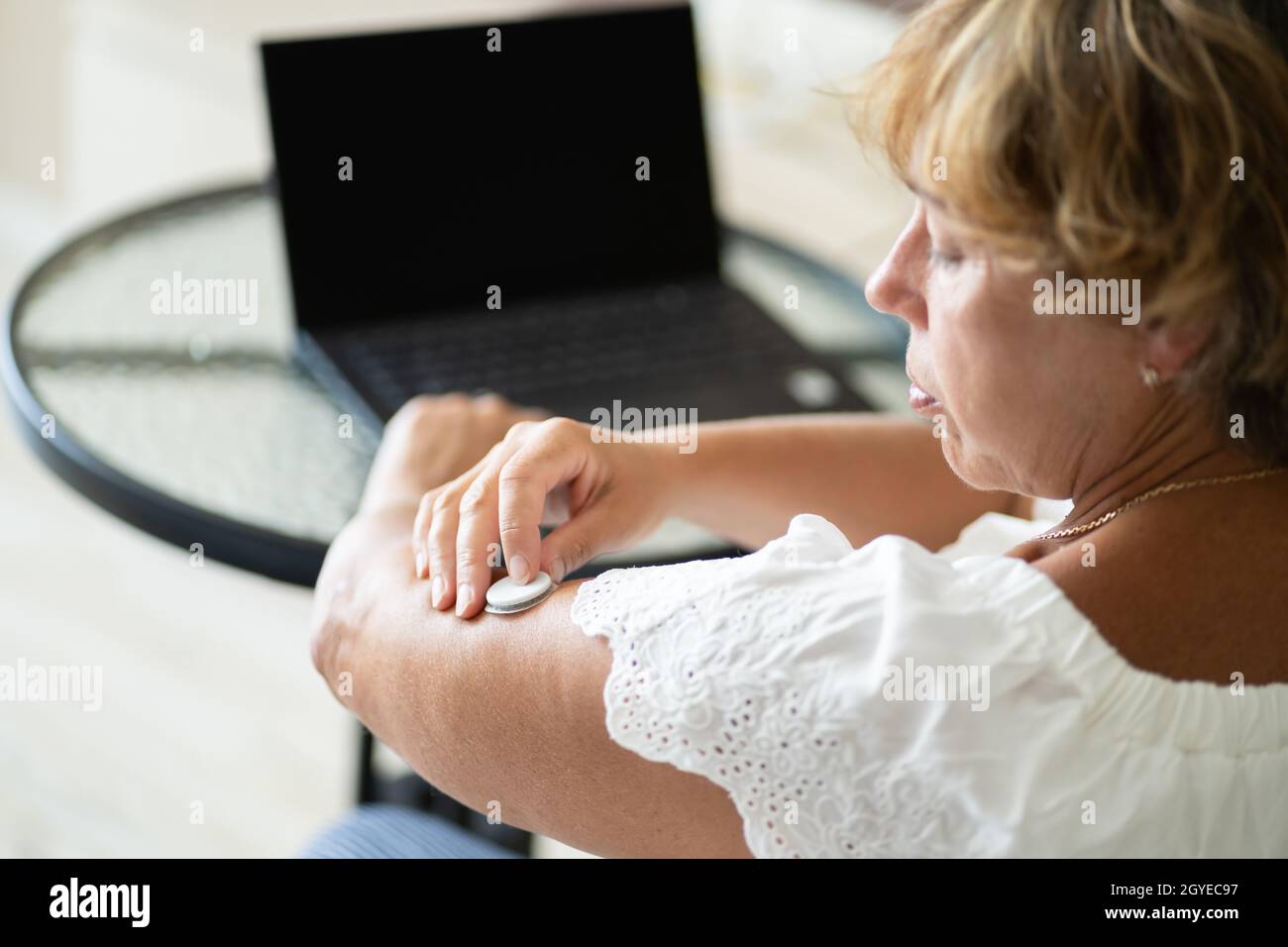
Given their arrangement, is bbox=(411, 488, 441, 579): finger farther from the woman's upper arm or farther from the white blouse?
the white blouse

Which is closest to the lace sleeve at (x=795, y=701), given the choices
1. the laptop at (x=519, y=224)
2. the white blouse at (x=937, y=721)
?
the white blouse at (x=937, y=721)

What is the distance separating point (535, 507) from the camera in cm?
104

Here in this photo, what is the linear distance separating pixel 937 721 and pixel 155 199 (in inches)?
62.9

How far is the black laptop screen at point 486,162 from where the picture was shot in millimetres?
1549

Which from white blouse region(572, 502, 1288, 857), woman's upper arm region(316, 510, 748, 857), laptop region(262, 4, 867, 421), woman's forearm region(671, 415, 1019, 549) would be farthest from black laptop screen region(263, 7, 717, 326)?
white blouse region(572, 502, 1288, 857)

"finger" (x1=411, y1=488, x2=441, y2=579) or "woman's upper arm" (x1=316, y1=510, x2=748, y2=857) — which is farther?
"finger" (x1=411, y1=488, x2=441, y2=579)

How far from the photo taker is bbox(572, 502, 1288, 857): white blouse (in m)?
0.77

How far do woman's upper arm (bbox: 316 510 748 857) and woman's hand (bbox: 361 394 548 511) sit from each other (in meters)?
0.20

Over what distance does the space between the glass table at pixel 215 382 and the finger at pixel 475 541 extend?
214 millimetres

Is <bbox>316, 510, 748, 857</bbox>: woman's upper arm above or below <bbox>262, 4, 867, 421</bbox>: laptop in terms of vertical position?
below

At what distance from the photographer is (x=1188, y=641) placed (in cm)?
80

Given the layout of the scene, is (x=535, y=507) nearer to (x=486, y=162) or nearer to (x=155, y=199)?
(x=486, y=162)

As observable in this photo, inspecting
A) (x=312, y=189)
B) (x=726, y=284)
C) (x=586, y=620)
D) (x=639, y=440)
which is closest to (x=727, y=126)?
(x=726, y=284)
